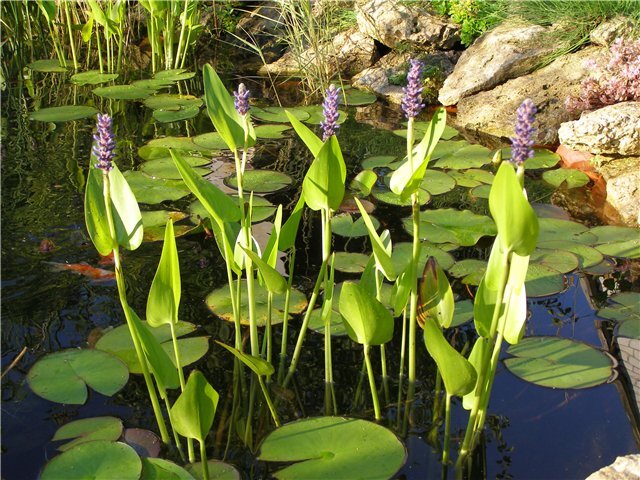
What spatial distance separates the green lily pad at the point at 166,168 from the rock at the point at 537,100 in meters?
2.07

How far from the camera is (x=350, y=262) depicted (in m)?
3.48

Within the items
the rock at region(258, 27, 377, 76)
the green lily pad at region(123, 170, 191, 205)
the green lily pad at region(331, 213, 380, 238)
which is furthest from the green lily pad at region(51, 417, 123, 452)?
the rock at region(258, 27, 377, 76)

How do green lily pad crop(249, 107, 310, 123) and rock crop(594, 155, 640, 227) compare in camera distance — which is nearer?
rock crop(594, 155, 640, 227)

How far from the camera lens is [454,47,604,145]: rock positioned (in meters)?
5.27

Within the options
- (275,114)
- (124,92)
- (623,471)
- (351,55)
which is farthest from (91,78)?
(623,471)

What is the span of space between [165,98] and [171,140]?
1.09 meters

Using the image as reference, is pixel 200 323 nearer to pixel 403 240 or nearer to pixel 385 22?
pixel 403 240

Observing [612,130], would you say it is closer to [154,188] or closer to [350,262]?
[350,262]

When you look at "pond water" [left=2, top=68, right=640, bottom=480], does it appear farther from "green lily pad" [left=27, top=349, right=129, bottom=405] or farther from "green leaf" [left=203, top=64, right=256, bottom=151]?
"green leaf" [left=203, top=64, right=256, bottom=151]

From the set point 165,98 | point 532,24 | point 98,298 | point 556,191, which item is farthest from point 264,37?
point 98,298

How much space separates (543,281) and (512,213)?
1.80 m

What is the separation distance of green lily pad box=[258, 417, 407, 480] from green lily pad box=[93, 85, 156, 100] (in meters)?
4.02

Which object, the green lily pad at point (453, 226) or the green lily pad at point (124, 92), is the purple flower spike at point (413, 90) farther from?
the green lily pad at point (124, 92)

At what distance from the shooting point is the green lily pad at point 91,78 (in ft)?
20.3
